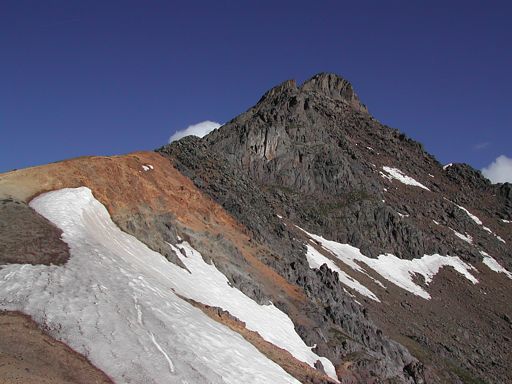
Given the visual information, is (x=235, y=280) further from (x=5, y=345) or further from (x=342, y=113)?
(x=342, y=113)

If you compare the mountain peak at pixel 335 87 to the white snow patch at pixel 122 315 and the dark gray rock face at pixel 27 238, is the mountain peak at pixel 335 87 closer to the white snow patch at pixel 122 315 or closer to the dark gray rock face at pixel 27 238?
the white snow patch at pixel 122 315

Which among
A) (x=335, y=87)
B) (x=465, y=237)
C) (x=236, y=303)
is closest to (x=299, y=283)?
(x=236, y=303)

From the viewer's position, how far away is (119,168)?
131 ft

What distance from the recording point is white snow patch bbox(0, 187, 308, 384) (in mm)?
16688

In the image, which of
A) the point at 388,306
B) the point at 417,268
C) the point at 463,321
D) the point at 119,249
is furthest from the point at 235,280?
the point at 417,268

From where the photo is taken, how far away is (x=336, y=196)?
9550cm

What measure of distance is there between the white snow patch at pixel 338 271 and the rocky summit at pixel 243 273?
37 cm

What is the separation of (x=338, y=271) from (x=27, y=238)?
45156 millimetres

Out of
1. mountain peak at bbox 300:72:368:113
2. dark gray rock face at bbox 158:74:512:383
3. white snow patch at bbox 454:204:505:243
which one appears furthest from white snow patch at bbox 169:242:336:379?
mountain peak at bbox 300:72:368:113

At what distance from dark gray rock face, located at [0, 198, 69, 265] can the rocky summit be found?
0.32ft

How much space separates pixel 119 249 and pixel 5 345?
1296 cm

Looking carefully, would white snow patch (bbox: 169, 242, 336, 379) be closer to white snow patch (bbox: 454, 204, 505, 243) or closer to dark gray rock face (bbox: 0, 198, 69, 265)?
dark gray rock face (bbox: 0, 198, 69, 265)

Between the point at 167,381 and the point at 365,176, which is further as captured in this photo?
the point at 365,176

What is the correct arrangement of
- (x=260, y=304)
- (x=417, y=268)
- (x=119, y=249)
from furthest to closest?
1. (x=417, y=268)
2. (x=260, y=304)
3. (x=119, y=249)
